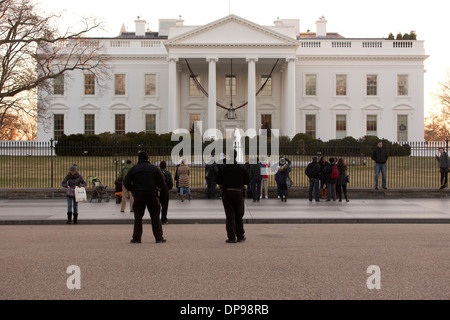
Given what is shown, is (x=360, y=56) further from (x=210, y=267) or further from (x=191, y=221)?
(x=210, y=267)

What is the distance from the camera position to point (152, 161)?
905 inches

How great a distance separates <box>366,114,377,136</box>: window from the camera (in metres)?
56.3

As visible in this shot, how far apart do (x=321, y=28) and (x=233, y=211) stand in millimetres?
57425

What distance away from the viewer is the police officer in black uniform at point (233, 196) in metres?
10.2

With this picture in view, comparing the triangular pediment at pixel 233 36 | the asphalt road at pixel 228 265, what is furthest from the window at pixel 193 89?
the asphalt road at pixel 228 265

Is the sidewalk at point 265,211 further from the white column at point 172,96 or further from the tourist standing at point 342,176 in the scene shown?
the white column at point 172,96

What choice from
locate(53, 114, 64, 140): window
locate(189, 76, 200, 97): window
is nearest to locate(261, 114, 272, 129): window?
locate(189, 76, 200, 97): window

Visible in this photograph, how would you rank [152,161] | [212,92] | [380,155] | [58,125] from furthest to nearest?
[58,125] → [212,92] → [152,161] → [380,155]

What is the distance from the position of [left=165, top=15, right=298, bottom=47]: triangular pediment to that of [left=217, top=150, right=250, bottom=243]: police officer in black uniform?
41.2 metres

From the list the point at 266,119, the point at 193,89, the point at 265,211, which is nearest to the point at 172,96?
the point at 193,89

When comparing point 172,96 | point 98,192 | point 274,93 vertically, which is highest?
point 274,93

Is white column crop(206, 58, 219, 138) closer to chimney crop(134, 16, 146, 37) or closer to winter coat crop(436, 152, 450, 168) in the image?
chimney crop(134, 16, 146, 37)

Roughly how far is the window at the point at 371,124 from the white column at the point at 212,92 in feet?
58.6

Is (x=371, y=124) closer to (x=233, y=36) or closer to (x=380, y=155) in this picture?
(x=233, y=36)
